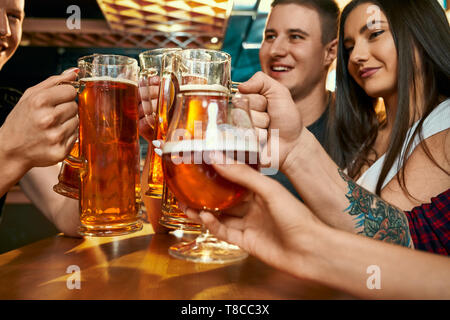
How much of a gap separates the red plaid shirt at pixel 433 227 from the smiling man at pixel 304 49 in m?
1.33

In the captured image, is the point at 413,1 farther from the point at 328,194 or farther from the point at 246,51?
the point at 246,51

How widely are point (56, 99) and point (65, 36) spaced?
409 cm

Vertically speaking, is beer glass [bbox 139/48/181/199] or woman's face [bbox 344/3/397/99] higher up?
woman's face [bbox 344/3/397/99]

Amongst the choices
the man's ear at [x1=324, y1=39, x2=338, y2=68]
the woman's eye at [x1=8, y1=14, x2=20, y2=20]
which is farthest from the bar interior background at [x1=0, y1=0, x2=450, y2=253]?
the woman's eye at [x1=8, y1=14, x2=20, y2=20]

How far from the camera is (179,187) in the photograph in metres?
0.67

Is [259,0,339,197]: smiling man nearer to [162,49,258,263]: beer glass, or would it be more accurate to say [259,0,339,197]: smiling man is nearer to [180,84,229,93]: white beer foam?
[180,84,229,93]: white beer foam

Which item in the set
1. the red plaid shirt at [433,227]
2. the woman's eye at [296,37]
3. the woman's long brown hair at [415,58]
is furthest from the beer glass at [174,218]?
the woman's eye at [296,37]

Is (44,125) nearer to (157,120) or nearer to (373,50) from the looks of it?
(157,120)

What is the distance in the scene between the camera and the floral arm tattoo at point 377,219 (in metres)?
0.98

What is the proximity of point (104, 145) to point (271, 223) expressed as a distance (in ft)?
1.34

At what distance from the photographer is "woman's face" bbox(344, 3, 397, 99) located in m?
1.64

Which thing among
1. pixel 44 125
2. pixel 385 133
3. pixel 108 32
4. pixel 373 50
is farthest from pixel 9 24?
pixel 108 32

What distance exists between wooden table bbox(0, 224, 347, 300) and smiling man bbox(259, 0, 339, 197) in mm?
1841

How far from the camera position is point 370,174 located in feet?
5.07
